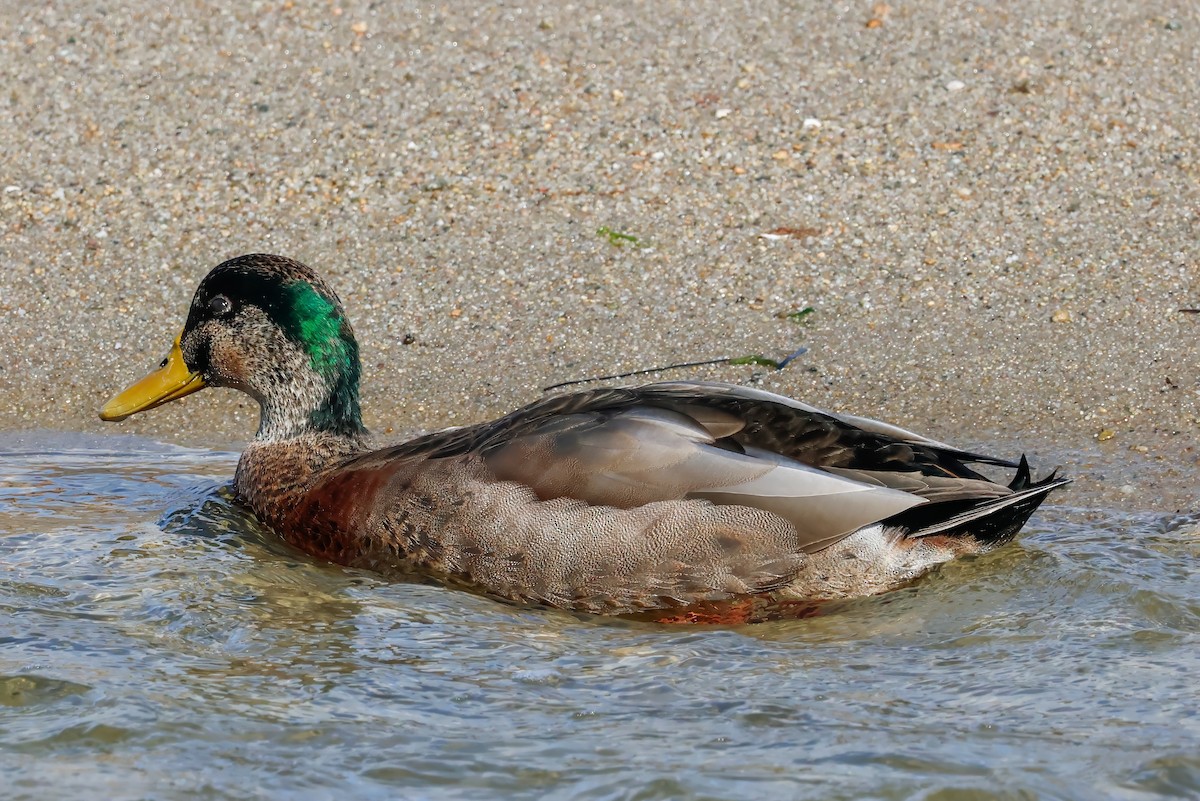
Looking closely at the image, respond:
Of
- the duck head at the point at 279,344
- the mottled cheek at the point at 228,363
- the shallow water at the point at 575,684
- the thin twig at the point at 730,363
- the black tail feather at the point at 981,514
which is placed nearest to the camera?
the shallow water at the point at 575,684

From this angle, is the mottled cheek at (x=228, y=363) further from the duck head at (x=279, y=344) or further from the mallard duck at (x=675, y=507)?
the mallard duck at (x=675, y=507)

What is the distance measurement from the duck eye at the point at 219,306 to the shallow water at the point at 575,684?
3.07ft

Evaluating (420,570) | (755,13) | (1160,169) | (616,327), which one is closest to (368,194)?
(616,327)

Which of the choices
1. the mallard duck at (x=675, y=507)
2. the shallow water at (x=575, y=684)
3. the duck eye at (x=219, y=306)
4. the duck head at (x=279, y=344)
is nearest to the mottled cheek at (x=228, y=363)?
the duck head at (x=279, y=344)

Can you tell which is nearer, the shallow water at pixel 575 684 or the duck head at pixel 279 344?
the shallow water at pixel 575 684

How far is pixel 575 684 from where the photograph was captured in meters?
4.71

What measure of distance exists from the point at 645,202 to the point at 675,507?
→ 11.5 ft

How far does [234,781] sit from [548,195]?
488 cm

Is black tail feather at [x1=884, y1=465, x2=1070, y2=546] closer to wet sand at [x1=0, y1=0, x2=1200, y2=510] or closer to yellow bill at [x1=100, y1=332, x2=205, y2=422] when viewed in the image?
wet sand at [x1=0, y1=0, x2=1200, y2=510]

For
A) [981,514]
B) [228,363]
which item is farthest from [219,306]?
[981,514]

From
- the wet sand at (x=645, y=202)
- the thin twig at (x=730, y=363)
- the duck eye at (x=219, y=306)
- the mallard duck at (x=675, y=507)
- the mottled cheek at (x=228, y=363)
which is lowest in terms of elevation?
the mallard duck at (x=675, y=507)

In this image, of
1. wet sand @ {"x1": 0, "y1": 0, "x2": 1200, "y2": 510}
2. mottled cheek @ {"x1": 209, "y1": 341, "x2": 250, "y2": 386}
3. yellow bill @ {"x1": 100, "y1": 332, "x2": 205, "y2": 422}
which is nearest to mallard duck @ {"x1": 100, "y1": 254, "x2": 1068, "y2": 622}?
mottled cheek @ {"x1": 209, "y1": 341, "x2": 250, "y2": 386}

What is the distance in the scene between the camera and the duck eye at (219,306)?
6438 mm

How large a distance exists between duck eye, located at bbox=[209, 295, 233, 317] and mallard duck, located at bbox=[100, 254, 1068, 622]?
1.04 m
